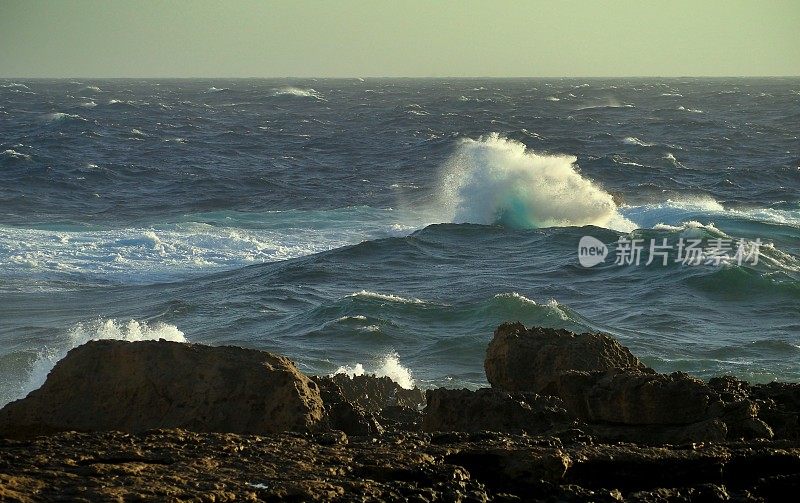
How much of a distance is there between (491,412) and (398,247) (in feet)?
46.0

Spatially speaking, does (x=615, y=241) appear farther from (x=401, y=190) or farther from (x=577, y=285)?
(x=401, y=190)

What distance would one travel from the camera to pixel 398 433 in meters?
5.29

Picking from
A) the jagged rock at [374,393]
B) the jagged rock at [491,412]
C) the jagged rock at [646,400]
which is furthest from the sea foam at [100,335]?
the jagged rock at [646,400]

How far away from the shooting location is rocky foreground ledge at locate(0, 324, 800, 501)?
408 cm

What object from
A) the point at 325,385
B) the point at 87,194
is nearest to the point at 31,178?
the point at 87,194

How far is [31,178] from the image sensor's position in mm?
32656

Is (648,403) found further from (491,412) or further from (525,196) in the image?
(525,196)

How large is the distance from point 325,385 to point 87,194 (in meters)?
25.3

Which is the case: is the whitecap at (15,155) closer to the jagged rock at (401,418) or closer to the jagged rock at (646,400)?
the jagged rock at (401,418)

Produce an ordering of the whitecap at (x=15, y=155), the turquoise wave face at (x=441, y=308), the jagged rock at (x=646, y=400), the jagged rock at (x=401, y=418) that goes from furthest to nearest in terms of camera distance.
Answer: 1. the whitecap at (x=15, y=155)
2. the turquoise wave face at (x=441, y=308)
3. the jagged rock at (x=401, y=418)
4. the jagged rock at (x=646, y=400)

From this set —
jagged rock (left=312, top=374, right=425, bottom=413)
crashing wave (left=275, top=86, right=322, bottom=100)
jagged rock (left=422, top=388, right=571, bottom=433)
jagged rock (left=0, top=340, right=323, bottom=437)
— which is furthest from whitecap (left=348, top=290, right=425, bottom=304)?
crashing wave (left=275, top=86, right=322, bottom=100)

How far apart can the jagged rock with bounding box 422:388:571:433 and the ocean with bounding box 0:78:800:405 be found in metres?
4.38

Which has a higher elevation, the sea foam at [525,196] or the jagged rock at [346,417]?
the jagged rock at [346,417]

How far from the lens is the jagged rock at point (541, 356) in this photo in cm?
654
